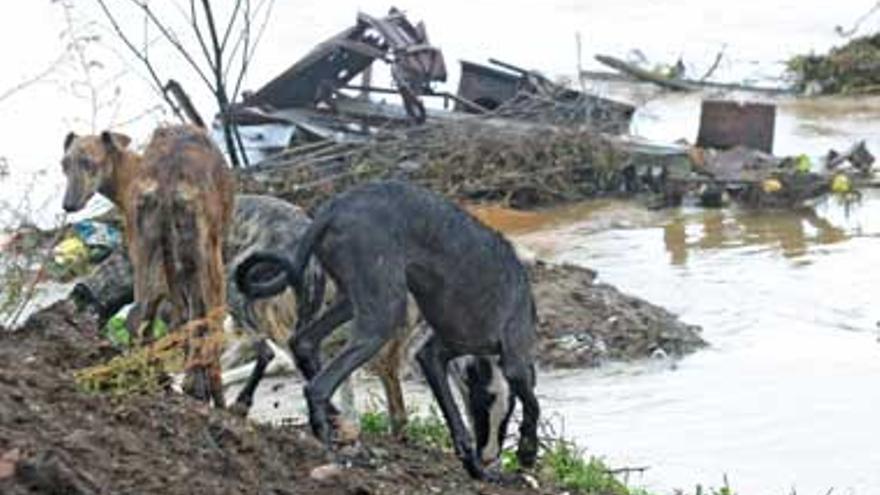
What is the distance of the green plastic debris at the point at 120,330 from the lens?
27.4 feet

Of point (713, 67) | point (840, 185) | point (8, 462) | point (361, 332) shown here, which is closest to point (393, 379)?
point (361, 332)

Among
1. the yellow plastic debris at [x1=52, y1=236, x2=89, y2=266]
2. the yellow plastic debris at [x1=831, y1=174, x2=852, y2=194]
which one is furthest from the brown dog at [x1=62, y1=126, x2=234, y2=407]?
the yellow plastic debris at [x1=831, y1=174, x2=852, y2=194]

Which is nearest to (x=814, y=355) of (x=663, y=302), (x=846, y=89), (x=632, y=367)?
(x=632, y=367)

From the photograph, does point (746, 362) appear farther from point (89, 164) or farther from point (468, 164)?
point (468, 164)

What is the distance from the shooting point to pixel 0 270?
1081 cm

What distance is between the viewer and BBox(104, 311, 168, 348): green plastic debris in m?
8.35

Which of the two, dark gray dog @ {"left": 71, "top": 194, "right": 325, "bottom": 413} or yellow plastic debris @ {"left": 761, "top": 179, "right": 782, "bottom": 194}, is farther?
yellow plastic debris @ {"left": 761, "top": 179, "right": 782, "bottom": 194}

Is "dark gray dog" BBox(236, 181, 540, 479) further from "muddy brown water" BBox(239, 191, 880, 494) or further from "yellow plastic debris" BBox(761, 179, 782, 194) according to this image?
"yellow plastic debris" BBox(761, 179, 782, 194)

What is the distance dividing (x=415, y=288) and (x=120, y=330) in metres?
3.42

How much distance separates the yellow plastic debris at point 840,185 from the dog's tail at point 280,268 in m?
12.3

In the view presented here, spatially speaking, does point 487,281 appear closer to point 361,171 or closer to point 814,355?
point 814,355

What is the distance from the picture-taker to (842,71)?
84.9ft

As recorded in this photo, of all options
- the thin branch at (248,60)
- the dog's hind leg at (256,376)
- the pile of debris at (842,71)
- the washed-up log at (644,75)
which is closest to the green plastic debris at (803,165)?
the thin branch at (248,60)

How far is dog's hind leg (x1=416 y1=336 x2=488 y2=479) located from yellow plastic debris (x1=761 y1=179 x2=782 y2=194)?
11783 mm
